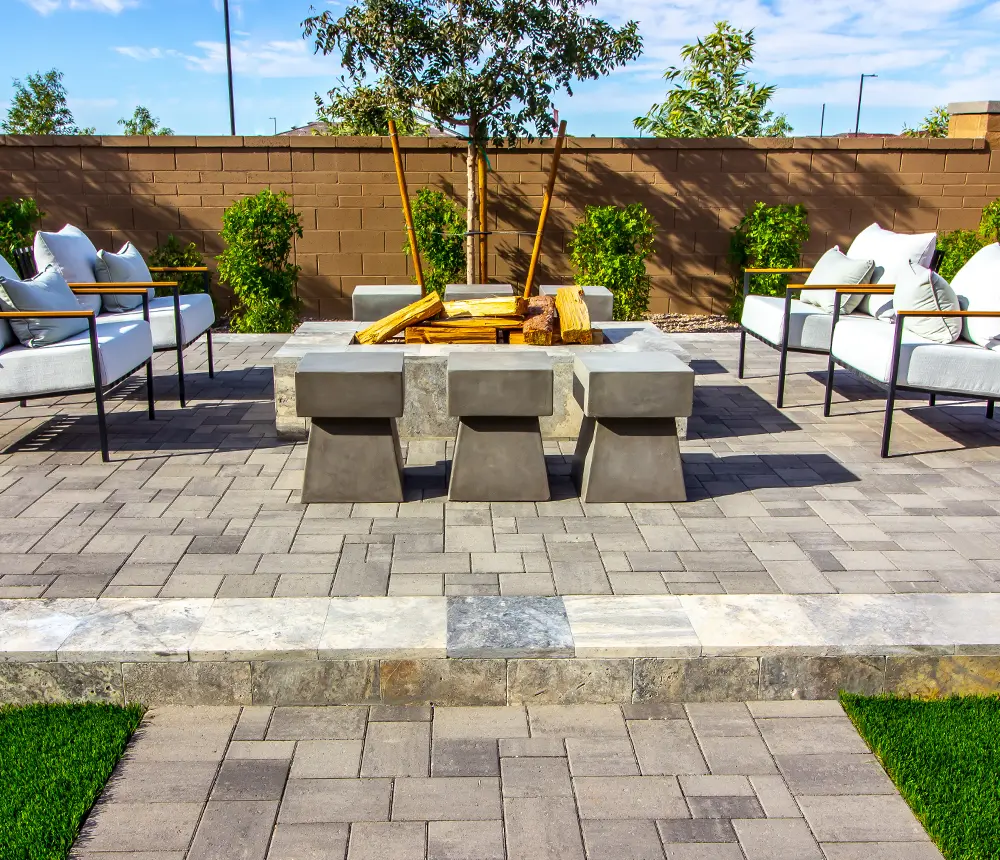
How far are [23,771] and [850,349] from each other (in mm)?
4561

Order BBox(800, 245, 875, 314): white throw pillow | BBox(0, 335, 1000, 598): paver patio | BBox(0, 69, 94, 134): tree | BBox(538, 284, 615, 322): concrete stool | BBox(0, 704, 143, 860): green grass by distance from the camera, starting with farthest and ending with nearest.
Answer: BBox(0, 69, 94, 134): tree → BBox(538, 284, 615, 322): concrete stool → BBox(800, 245, 875, 314): white throw pillow → BBox(0, 335, 1000, 598): paver patio → BBox(0, 704, 143, 860): green grass

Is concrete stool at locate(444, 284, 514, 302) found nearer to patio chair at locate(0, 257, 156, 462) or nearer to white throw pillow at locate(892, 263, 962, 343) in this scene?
patio chair at locate(0, 257, 156, 462)

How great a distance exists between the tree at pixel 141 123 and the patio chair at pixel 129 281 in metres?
25.3

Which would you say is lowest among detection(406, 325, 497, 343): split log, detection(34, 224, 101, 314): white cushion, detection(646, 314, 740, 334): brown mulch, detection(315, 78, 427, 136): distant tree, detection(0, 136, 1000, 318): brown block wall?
detection(646, 314, 740, 334): brown mulch

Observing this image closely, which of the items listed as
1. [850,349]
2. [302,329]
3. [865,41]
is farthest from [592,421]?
[865,41]

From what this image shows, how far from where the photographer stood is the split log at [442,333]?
17.3 feet

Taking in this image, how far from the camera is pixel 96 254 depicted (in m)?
6.34

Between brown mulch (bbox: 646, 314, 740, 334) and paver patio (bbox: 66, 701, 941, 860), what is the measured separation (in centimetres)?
680

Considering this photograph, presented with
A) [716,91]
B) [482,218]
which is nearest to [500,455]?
[482,218]

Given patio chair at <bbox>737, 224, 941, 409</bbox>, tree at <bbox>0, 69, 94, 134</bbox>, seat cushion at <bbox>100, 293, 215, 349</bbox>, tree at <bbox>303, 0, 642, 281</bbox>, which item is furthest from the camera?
tree at <bbox>0, 69, 94, 134</bbox>

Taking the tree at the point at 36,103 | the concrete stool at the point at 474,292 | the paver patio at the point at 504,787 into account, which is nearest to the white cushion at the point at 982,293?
the concrete stool at the point at 474,292

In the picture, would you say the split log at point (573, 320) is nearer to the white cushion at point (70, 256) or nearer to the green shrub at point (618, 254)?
the white cushion at point (70, 256)

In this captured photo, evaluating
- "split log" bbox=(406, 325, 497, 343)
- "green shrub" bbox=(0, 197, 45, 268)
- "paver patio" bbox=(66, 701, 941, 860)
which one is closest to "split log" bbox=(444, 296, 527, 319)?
"split log" bbox=(406, 325, 497, 343)

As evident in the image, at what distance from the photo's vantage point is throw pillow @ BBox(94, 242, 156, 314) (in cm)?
616
